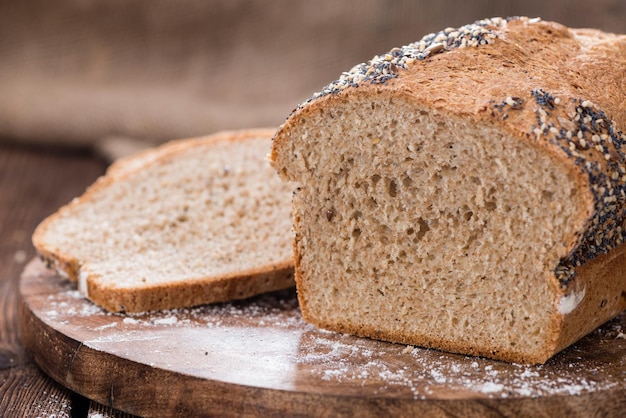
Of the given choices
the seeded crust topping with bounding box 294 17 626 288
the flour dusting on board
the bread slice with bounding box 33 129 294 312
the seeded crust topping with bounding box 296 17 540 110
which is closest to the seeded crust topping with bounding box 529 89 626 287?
the seeded crust topping with bounding box 294 17 626 288

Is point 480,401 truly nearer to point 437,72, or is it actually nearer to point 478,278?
point 478,278

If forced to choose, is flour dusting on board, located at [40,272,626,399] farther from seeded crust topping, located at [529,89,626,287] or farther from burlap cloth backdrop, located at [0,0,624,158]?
burlap cloth backdrop, located at [0,0,624,158]

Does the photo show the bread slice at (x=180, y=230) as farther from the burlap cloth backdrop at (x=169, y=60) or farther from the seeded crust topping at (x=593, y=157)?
the burlap cloth backdrop at (x=169, y=60)

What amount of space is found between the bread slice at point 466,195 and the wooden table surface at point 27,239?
43.4 inches

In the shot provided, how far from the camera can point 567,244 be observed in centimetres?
323

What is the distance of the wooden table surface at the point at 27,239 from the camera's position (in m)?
3.67

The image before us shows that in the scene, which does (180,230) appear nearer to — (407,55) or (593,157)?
(407,55)

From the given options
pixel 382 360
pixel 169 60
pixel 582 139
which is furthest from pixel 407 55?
pixel 169 60

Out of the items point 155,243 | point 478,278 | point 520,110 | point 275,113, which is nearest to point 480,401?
Answer: point 478,278

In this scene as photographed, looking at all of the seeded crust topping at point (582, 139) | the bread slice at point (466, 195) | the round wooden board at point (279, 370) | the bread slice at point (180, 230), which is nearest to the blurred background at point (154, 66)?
the bread slice at point (180, 230)

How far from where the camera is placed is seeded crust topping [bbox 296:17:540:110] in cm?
351

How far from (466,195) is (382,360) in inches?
27.7

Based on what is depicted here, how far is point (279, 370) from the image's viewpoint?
335cm

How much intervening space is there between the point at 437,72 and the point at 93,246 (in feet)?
6.37
